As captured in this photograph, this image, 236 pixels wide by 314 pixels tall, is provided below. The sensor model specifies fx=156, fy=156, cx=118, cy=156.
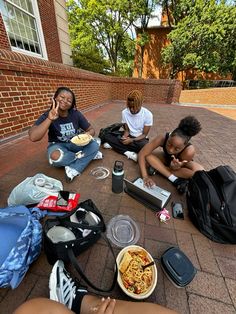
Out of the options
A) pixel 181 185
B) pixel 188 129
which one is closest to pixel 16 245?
pixel 181 185

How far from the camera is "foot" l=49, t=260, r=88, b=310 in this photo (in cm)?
90

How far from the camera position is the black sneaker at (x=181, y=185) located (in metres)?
1.98

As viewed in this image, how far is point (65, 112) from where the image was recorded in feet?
7.17

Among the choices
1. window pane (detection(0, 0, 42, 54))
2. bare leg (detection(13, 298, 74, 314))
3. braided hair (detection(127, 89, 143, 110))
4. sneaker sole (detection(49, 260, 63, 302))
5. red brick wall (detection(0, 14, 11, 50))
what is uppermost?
window pane (detection(0, 0, 42, 54))

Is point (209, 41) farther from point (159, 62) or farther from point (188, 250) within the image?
point (188, 250)

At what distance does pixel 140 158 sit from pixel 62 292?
5.39ft

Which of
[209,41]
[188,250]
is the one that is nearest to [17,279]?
[188,250]

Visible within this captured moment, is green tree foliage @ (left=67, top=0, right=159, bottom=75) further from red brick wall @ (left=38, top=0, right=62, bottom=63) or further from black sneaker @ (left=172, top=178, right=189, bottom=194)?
black sneaker @ (left=172, top=178, right=189, bottom=194)

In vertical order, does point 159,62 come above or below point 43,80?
above

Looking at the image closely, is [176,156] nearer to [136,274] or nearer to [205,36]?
[136,274]

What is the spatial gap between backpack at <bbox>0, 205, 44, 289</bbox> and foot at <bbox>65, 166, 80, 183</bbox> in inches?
35.4

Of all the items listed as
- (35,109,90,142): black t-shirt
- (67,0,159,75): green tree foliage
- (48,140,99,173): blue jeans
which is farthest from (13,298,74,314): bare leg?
(67,0,159,75): green tree foliage

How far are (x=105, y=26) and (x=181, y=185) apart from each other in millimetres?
17364

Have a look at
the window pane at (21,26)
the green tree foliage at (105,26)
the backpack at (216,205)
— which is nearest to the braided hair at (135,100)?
the backpack at (216,205)
